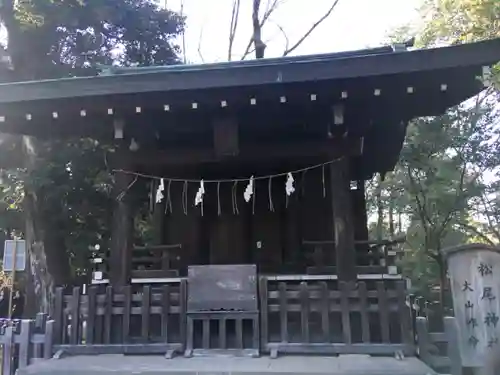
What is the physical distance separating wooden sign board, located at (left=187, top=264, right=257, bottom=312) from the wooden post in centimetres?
108

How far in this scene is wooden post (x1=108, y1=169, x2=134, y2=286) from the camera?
6172mm

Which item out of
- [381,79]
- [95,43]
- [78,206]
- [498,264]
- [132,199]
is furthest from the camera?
[95,43]

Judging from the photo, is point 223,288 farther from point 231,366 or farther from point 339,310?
point 339,310

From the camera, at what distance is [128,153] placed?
653 centimetres

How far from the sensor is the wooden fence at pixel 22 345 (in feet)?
17.8

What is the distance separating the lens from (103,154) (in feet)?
33.7

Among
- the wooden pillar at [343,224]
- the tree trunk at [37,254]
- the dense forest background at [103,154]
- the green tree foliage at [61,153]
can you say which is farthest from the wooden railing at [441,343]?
the tree trunk at [37,254]

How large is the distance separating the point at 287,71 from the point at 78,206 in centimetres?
673

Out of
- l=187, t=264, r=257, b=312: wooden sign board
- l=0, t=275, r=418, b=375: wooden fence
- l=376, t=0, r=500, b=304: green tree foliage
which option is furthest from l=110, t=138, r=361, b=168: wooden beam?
l=376, t=0, r=500, b=304: green tree foliage

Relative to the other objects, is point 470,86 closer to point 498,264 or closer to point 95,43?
point 498,264

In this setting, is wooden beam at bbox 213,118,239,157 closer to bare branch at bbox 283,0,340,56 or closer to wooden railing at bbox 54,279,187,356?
wooden railing at bbox 54,279,187,356

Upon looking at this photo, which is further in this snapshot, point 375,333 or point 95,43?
point 95,43

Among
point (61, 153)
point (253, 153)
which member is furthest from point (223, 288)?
point (61, 153)

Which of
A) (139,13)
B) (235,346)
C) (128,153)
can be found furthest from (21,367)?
(139,13)
